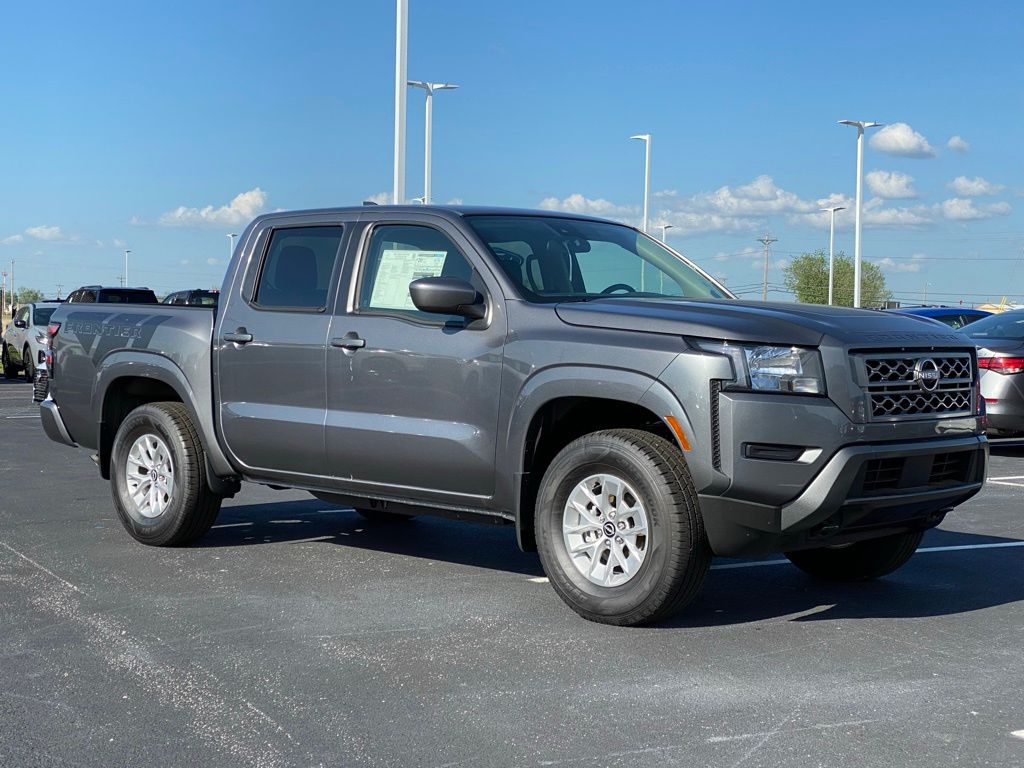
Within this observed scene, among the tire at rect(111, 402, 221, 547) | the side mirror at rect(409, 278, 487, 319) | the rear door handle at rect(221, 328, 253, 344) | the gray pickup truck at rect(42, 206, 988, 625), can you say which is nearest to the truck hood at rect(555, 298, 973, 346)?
the gray pickup truck at rect(42, 206, 988, 625)

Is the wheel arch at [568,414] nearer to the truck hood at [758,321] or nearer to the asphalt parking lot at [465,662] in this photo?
the truck hood at [758,321]

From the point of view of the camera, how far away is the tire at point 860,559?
21.7ft

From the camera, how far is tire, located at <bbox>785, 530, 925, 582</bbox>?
21.7 ft

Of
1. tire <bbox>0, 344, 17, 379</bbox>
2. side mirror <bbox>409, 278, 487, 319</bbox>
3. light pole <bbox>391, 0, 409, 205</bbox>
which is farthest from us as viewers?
tire <bbox>0, 344, 17, 379</bbox>

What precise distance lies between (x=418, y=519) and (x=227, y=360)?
228 cm

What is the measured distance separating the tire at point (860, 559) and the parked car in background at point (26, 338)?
2008 cm

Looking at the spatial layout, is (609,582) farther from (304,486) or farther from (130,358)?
(130,358)

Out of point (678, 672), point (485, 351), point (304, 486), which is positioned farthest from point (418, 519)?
point (678, 672)

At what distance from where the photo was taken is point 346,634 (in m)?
5.57

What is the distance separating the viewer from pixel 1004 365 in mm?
12711

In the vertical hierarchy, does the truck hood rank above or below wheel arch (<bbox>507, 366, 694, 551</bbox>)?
above

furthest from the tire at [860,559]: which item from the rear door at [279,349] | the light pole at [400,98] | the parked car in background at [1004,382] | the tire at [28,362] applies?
the tire at [28,362]

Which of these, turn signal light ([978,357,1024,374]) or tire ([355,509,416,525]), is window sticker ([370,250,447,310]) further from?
turn signal light ([978,357,1024,374])

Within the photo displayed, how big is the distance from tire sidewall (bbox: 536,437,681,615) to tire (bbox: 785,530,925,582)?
131 cm
